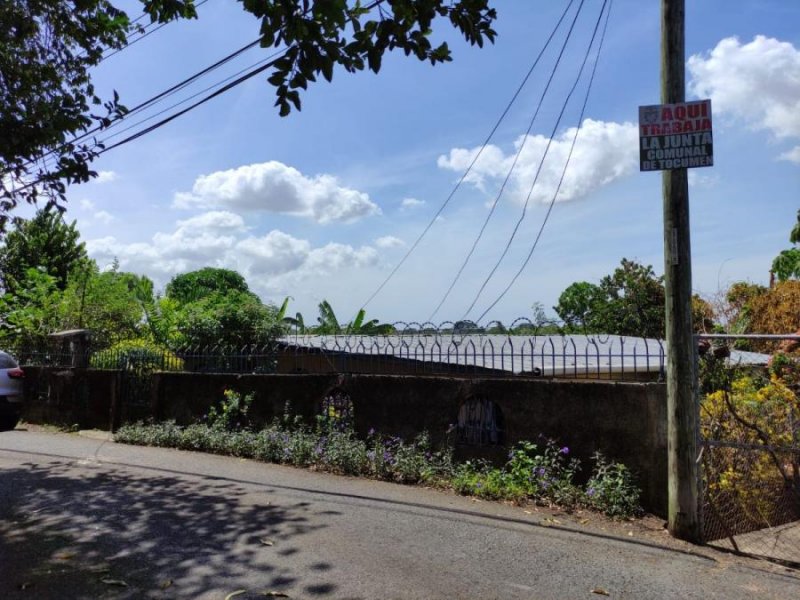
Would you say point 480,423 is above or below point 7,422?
above

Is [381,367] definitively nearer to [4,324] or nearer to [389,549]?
[389,549]

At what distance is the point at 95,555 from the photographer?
4.84 metres

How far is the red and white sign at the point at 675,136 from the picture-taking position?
220 inches

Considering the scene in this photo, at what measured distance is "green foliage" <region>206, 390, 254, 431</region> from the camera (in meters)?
9.89

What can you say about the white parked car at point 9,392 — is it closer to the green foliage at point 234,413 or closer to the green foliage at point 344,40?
the green foliage at point 234,413

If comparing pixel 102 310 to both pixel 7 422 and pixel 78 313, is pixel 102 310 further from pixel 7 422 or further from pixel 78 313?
pixel 7 422

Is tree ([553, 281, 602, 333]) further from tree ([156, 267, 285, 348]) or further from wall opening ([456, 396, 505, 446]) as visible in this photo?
wall opening ([456, 396, 505, 446])

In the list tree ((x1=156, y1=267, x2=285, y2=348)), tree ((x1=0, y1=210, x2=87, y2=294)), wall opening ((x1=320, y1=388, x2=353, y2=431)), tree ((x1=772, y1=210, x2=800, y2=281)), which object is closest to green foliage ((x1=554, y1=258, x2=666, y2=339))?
tree ((x1=772, y1=210, x2=800, y2=281))

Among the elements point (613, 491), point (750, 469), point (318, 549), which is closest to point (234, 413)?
point (318, 549)

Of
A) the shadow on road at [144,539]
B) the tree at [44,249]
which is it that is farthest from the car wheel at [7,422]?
the tree at [44,249]

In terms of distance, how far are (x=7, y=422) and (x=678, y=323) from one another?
11563 millimetres

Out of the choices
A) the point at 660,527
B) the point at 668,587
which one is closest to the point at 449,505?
the point at 660,527

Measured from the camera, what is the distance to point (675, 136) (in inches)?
224

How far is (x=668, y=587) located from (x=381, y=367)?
556 centimetres
